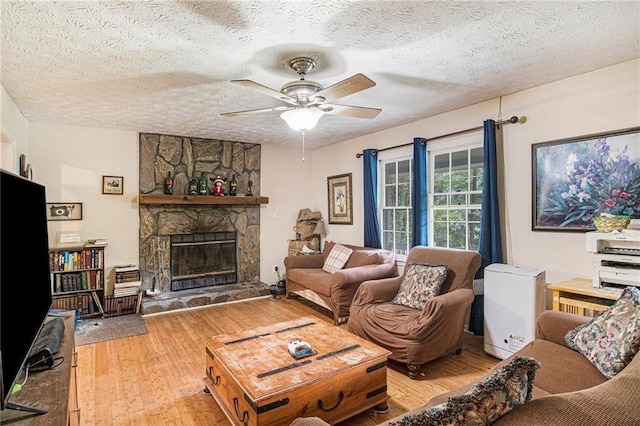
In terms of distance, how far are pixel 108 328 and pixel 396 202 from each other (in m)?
3.95

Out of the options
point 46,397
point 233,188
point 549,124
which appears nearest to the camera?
point 46,397

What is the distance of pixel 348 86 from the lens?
7.23 feet

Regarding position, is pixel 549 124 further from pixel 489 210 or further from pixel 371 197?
pixel 371 197

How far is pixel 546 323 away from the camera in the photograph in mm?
2229

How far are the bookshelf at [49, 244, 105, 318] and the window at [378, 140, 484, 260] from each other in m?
3.91

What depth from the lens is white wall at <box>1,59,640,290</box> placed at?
9.11 feet

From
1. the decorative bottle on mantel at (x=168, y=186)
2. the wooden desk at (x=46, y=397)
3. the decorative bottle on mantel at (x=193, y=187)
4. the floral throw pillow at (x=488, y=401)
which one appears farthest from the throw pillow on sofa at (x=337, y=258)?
the floral throw pillow at (x=488, y=401)

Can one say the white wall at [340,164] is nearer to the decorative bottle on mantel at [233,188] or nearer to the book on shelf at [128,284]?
the book on shelf at [128,284]

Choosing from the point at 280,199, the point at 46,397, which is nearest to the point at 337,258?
the point at 280,199

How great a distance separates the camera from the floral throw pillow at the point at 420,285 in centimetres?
317

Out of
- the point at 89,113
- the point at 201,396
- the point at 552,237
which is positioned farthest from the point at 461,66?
the point at 89,113

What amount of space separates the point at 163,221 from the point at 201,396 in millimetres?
3137

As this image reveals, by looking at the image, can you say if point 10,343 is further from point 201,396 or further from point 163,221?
point 163,221

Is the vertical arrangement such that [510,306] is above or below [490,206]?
below
